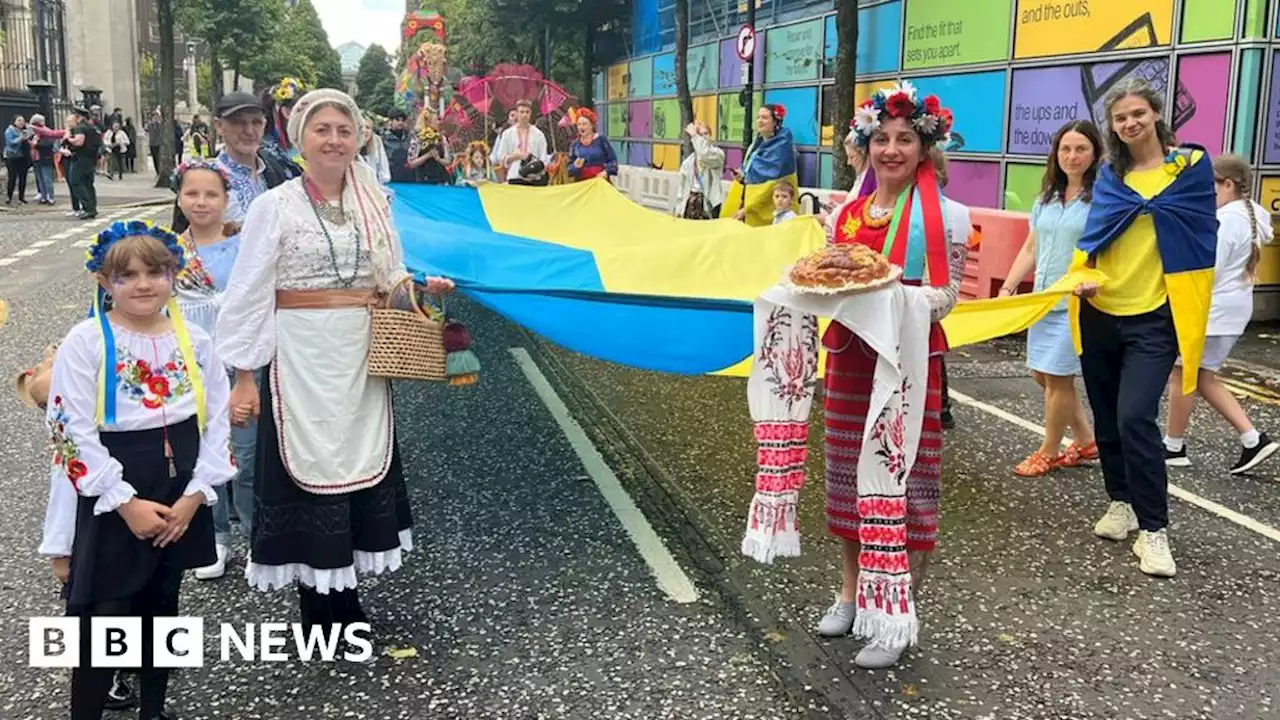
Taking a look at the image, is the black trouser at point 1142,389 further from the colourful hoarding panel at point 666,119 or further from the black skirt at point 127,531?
the colourful hoarding panel at point 666,119

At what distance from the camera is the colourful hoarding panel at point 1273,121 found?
9.97 metres

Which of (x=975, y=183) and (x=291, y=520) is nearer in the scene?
(x=291, y=520)

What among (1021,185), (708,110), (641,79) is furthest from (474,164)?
(641,79)

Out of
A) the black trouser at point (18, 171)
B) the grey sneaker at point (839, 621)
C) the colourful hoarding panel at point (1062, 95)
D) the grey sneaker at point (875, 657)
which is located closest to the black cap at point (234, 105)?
the grey sneaker at point (839, 621)

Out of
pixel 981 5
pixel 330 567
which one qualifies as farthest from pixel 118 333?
pixel 981 5

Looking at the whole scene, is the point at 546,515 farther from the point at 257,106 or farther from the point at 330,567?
the point at 257,106

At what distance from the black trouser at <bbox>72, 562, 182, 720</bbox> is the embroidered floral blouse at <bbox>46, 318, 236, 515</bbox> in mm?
283

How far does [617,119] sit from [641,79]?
293 centimetres

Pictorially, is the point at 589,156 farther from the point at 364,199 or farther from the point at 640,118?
the point at 640,118

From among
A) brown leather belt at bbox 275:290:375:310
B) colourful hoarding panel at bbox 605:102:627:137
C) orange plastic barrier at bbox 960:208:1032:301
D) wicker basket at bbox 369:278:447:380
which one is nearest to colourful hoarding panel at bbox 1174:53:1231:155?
orange plastic barrier at bbox 960:208:1032:301

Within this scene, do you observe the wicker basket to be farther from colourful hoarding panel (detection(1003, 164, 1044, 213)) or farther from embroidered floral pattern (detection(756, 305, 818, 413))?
colourful hoarding panel (detection(1003, 164, 1044, 213))

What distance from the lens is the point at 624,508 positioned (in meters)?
5.26

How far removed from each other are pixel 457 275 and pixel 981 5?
11081 mm

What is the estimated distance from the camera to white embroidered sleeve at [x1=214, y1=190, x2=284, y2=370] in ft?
11.5
